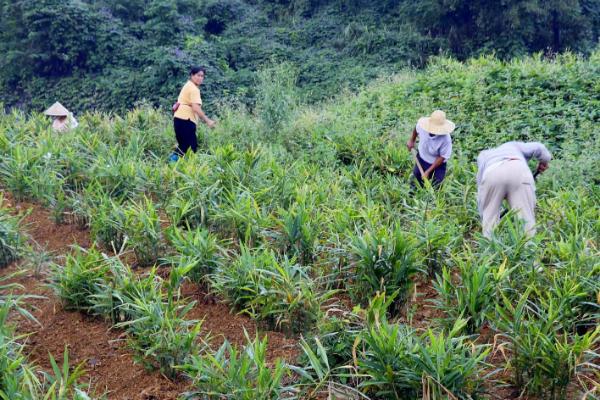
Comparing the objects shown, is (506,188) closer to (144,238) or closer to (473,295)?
(473,295)

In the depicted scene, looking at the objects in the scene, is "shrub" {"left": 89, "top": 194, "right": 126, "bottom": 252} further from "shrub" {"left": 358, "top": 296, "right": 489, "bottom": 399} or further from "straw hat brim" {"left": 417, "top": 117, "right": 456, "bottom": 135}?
"straw hat brim" {"left": 417, "top": 117, "right": 456, "bottom": 135}

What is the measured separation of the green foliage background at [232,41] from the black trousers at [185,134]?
34.5 ft

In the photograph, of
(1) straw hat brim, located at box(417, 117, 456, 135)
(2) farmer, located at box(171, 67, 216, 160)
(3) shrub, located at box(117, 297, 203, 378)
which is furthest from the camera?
(2) farmer, located at box(171, 67, 216, 160)

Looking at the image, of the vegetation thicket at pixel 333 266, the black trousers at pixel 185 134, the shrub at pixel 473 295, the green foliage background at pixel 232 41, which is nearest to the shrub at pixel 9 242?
the vegetation thicket at pixel 333 266

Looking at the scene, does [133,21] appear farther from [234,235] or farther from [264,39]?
[234,235]

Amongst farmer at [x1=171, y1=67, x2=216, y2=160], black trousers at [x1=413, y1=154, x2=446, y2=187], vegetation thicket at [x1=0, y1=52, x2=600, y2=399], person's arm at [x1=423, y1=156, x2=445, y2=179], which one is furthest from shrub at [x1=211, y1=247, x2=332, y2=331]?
farmer at [x1=171, y1=67, x2=216, y2=160]

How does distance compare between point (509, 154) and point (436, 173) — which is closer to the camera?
point (509, 154)

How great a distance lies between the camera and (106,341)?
159 inches

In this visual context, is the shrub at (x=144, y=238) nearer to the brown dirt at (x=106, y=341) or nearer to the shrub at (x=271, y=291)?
the brown dirt at (x=106, y=341)

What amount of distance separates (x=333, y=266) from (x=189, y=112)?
14.6 ft

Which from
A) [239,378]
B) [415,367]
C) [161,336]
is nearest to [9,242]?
[161,336]

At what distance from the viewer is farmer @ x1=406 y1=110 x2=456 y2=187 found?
267 inches

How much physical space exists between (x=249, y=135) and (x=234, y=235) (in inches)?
192

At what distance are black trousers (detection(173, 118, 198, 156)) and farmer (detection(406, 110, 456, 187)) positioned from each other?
3049 mm
